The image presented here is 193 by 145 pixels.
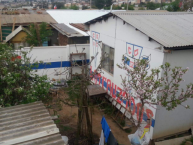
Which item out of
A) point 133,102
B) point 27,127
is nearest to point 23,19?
point 133,102

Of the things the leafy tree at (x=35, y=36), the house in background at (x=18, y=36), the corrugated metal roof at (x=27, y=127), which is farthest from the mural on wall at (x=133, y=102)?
the house in background at (x=18, y=36)

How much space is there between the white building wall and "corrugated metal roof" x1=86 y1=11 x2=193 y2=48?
230 mm

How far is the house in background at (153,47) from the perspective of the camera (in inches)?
221

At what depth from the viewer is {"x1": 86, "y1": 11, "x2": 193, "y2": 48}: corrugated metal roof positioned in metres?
5.54

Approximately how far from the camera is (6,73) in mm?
5125

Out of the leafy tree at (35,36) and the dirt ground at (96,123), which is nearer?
the dirt ground at (96,123)

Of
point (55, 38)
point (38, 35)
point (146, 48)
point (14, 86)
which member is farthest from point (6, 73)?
point (55, 38)

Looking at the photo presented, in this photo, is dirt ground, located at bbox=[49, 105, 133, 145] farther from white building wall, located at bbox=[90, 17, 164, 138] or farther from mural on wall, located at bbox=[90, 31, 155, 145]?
white building wall, located at bbox=[90, 17, 164, 138]

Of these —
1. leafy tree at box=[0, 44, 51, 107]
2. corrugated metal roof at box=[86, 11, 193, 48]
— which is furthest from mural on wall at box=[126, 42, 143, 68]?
leafy tree at box=[0, 44, 51, 107]

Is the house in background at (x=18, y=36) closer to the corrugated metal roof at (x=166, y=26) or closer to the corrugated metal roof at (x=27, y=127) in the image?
the corrugated metal roof at (x=166, y=26)

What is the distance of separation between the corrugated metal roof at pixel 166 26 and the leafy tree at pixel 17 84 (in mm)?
3236

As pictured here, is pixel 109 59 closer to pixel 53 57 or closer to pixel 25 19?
pixel 53 57

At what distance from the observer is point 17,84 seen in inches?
214

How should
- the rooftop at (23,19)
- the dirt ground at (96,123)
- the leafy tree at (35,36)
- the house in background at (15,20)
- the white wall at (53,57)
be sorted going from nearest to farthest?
1. the dirt ground at (96,123)
2. the white wall at (53,57)
3. the leafy tree at (35,36)
4. the house in background at (15,20)
5. the rooftop at (23,19)
